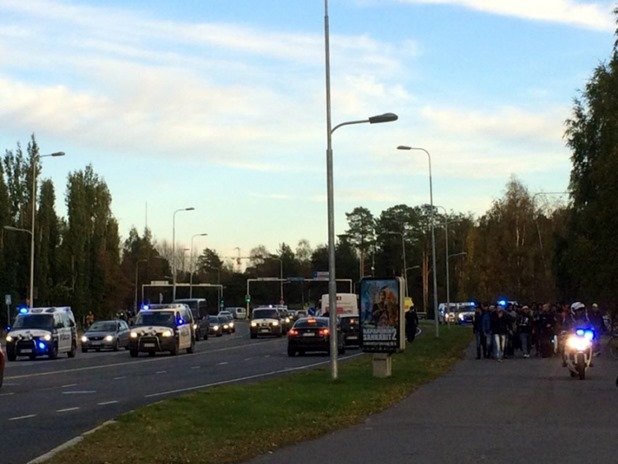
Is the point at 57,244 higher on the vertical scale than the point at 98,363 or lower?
higher

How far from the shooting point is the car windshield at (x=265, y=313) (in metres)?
69.6

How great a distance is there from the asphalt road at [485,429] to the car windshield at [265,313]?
4636 centimetres

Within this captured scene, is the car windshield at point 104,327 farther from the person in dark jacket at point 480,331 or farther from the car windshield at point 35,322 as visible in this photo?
the person in dark jacket at point 480,331

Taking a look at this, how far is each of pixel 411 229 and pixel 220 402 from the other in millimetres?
128751

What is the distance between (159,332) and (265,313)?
28.3m

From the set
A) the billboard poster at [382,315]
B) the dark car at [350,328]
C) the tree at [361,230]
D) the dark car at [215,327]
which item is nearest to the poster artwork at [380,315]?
the billboard poster at [382,315]

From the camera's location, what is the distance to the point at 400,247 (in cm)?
14050

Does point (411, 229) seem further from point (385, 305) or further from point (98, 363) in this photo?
point (385, 305)

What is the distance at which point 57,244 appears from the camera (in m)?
84.6

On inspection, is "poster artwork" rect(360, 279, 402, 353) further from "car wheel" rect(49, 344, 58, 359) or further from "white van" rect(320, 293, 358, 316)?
"white van" rect(320, 293, 358, 316)

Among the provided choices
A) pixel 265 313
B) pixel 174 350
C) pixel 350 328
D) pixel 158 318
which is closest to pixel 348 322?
pixel 350 328

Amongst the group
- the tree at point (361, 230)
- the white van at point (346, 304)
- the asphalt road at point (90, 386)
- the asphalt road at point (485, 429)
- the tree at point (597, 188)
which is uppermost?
the tree at point (361, 230)

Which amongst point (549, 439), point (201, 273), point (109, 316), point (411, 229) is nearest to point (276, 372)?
point (549, 439)

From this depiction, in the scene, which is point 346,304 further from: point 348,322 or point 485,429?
point 485,429
